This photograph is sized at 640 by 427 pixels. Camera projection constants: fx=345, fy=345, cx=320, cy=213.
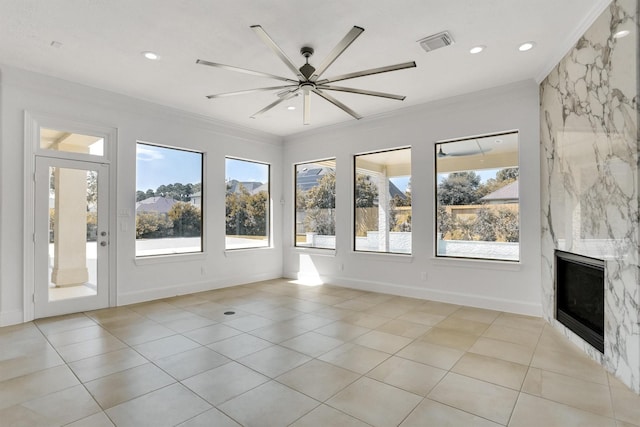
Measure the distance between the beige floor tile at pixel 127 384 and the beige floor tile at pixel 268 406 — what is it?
70cm

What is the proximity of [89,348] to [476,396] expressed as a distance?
3.59m

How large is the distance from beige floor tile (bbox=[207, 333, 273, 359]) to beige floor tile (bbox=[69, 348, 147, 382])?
0.70m

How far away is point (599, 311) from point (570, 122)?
194cm

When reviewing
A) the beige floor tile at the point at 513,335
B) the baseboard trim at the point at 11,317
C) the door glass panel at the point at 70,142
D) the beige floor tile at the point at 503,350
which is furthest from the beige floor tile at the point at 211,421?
the door glass panel at the point at 70,142

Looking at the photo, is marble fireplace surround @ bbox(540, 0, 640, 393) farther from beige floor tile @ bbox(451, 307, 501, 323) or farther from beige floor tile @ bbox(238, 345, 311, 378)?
beige floor tile @ bbox(238, 345, 311, 378)

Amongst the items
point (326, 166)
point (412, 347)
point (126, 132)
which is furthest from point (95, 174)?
point (412, 347)

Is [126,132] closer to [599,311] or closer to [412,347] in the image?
[412,347]


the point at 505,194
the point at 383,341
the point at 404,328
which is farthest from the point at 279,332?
the point at 505,194

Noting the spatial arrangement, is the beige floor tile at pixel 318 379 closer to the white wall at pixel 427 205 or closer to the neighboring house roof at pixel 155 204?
the white wall at pixel 427 205

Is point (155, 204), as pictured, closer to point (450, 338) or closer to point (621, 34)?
point (450, 338)

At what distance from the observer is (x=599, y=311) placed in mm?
3230

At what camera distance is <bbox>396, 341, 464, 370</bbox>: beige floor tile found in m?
3.15

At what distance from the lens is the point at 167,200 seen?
19.0ft

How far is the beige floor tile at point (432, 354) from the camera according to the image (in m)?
3.15
